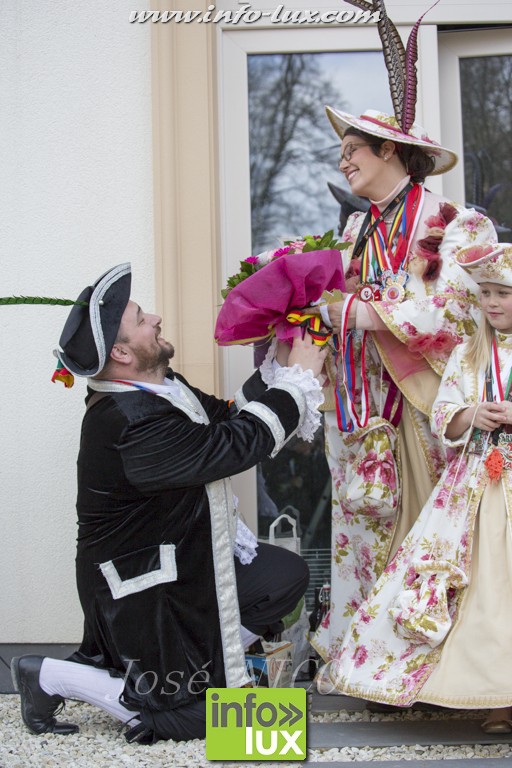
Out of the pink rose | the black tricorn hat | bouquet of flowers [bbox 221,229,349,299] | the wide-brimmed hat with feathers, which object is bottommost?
the pink rose

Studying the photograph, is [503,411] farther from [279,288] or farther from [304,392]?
[279,288]

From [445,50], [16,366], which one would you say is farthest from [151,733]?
[445,50]

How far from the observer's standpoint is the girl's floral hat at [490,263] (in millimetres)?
3182

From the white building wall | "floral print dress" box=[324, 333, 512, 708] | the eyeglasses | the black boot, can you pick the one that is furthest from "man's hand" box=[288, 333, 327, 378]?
the black boot

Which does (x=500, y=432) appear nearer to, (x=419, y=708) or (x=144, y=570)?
(x=419, y=708)

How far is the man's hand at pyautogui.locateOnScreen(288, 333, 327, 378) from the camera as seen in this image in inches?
136

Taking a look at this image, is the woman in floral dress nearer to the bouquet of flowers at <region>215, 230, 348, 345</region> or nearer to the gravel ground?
the bouquet of flowers at <region>215, 230, 348, 345</region>

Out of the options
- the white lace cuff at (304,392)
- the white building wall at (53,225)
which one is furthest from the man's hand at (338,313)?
the white building wall at (53,225)

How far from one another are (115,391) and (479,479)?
3.94ft

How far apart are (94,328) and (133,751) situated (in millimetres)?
1314

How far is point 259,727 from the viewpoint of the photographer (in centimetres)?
302

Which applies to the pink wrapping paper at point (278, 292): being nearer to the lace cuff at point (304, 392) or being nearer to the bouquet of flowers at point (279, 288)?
the bouquet of flowers at point (279, 288)

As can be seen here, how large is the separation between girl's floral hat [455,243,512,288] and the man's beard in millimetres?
1013

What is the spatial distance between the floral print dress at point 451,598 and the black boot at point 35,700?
0.93 m
